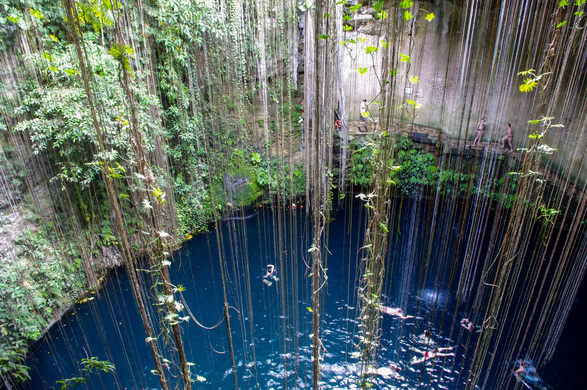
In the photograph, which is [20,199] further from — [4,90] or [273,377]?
[273,377]

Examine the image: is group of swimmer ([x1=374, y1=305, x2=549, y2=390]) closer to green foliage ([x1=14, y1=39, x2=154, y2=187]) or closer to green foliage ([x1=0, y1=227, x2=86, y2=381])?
green foliage ([x1=0, y1=227, x2=86, y2=381])

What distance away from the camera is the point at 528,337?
18.1 feet

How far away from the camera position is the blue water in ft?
16.6

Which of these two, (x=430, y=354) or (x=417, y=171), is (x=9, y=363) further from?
(x=417, y=171)

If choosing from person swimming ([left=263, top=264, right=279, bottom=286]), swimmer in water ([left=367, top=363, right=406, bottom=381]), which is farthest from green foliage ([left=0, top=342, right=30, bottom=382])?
swimmer in water ([left=367, top=363, right=406, bottom=381])

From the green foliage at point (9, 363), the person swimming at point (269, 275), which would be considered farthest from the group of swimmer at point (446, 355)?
the green foliage at point (9, 363)

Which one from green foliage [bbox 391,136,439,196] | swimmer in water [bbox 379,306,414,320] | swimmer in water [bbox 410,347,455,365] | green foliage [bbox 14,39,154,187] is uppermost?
green foliage [bbox 14,39,154,187]

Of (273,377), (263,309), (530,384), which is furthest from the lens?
(263,309)

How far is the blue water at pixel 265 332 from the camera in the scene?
16.6 ft

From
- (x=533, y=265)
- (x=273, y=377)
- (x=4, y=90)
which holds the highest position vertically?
(x=4, y=90)

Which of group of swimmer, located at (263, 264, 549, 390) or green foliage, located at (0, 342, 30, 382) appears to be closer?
green foliage, located at (0, 342, 30, 382)

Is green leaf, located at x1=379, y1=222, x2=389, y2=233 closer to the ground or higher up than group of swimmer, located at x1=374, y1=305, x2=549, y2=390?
higher up

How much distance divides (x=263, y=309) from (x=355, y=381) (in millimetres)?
2241

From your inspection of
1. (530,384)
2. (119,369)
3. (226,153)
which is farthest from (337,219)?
(119,369)
